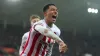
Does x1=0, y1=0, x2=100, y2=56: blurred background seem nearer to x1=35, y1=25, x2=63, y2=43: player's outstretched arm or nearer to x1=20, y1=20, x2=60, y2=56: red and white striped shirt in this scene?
x1=20, y1=20, x2=60, y2=56: red and white striped shirt

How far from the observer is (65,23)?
1052 cm

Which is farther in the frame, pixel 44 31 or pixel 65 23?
pixel 65 23

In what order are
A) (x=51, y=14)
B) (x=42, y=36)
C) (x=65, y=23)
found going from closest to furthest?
(x=51, y=14)
(x=42, y=36)
(x=65, y=23)

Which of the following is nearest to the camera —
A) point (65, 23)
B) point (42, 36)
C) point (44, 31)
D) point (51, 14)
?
point (44, 31)

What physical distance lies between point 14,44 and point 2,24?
868mm

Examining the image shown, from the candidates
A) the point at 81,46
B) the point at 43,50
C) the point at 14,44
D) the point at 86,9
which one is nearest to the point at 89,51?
→ the point at 81,46

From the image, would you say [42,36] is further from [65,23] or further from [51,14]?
[65,23]

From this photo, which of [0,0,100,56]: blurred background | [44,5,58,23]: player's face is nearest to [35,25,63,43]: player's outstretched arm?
[44,5,58,23]: player's face

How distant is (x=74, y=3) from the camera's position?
973 cm

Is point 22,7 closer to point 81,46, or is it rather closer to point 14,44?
→ point 14,44

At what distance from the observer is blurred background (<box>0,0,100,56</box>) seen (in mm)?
9555

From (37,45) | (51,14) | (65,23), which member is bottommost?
(65,23)

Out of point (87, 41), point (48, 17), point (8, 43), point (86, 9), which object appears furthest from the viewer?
point (87, 41)

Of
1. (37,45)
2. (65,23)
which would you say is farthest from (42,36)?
(65,23)
